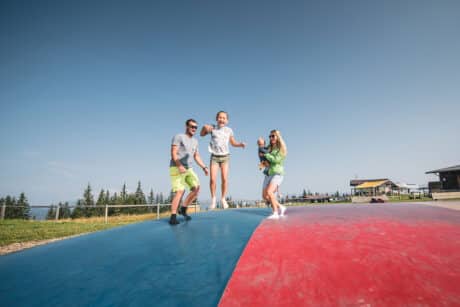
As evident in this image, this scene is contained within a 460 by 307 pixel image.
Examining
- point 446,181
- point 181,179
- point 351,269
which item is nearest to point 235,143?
point 181,179

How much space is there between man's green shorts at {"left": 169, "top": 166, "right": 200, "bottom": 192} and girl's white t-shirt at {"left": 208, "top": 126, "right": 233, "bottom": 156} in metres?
1.34

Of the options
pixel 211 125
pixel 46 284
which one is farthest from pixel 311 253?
pixel 211 125

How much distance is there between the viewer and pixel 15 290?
1.43 metres

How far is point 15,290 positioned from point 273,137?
11.4 ft

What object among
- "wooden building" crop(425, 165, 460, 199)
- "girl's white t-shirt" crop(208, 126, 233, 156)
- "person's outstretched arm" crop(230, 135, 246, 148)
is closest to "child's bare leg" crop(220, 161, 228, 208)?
"girl's white t-shirt" crop(208, 126, 233, 156)

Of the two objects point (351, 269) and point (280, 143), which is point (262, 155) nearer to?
Answer: point (280, 143)

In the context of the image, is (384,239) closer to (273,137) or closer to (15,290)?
(273,137)

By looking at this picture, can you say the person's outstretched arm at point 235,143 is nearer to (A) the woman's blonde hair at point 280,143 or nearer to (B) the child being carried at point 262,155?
(B) the child being carried at point 262,155

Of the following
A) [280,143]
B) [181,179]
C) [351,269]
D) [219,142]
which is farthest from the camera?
[219,142]


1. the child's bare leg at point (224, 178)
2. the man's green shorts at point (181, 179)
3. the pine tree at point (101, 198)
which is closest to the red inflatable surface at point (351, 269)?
the man's green shorts at point (181, 179)

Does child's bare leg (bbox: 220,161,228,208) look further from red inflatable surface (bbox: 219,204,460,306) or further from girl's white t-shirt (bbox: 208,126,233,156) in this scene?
red inflatable surface (bbox: 219,204,460,306)

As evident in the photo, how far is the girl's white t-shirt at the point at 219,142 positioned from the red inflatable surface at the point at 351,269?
3.02 meters

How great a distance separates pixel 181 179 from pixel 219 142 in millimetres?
1653

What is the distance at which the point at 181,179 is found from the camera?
334cm
